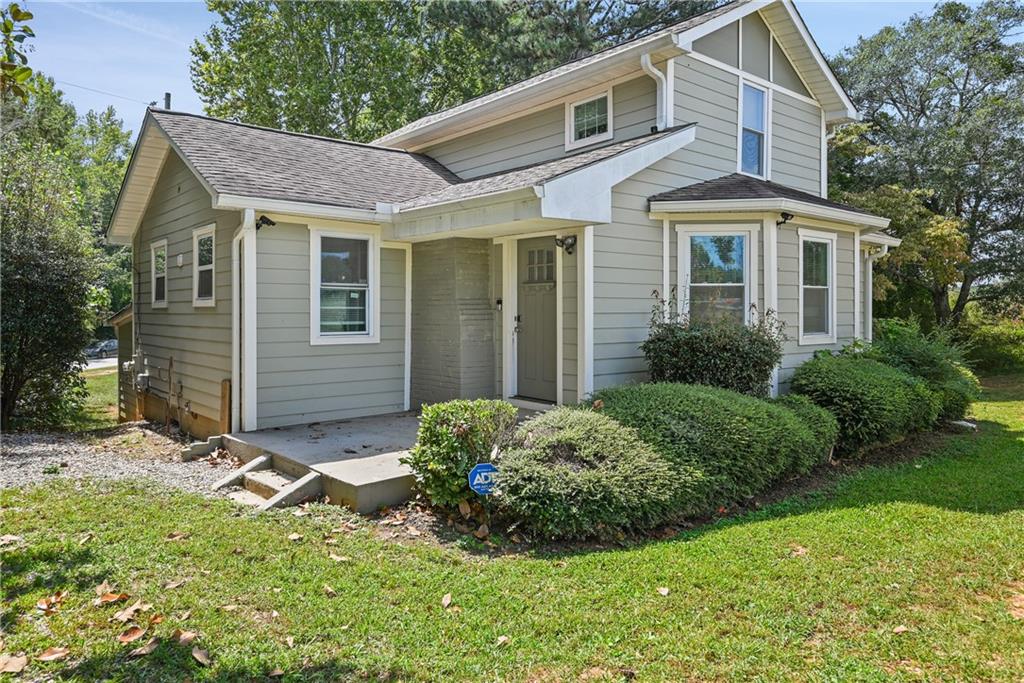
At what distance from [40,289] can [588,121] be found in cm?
889

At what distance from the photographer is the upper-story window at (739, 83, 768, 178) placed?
395 inches

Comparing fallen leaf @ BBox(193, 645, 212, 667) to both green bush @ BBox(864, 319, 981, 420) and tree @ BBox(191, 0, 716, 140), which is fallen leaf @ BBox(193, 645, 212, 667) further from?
tree @ BBox(191, 0, 716, 140)

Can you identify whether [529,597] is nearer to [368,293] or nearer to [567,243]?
[567,243]

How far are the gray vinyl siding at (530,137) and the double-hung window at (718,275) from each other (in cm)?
180

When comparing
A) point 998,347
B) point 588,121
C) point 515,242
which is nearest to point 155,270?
point 515,242

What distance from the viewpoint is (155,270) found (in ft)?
36.1

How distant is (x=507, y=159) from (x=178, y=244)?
5333 mm

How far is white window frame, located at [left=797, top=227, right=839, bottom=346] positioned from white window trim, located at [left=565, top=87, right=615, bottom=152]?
10.0ft

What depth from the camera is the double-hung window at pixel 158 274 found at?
10594mm

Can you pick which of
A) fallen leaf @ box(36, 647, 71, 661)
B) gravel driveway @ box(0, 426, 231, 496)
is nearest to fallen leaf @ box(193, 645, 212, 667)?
fallen leaf @ box(36, 647, 71, 661)

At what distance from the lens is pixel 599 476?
16.6 ft

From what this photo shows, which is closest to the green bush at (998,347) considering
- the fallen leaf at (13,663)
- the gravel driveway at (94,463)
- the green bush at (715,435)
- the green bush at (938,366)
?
the green bush at (938,366)

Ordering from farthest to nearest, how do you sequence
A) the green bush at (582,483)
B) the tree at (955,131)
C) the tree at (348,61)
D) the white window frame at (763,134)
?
1. the tree at (348,61)
2. the tree at (955,131)
3. the white window frame at (763,134)
4. the green bush at (582,483)

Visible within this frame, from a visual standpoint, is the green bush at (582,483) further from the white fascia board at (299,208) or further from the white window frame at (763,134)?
the white window frame at (763,134)
